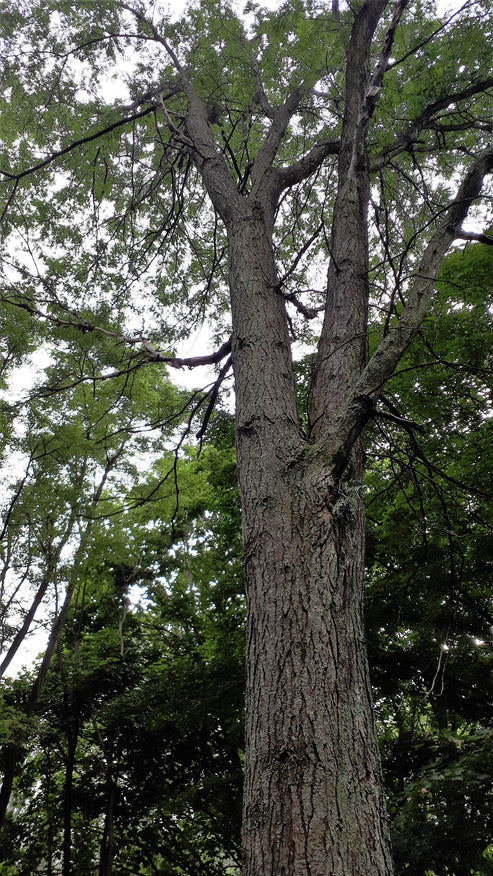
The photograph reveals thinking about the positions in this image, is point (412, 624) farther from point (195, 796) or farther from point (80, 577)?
point (80, 577)

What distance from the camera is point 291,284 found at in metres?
5.77

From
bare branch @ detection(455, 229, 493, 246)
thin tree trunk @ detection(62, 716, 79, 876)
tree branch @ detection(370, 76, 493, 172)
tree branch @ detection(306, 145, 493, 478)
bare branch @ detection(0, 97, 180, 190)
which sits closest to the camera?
tree branch @ detection(306, 145, 493, 478)

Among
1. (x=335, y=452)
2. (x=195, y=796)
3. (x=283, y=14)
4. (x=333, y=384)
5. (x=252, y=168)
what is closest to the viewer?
(x=335, y=452)

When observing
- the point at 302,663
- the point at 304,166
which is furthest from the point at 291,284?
the point at 302,663

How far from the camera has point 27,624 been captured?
6.84m

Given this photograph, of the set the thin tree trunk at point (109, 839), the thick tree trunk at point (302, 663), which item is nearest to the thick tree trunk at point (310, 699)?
the thick tree trunk at point (302, 663)

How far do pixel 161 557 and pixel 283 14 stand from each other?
8259 mm

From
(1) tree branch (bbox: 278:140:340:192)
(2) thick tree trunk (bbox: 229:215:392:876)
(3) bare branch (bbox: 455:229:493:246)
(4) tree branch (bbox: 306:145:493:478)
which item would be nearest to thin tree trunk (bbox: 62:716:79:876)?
(2) thick tree trunk (bbox: 229:215:392:876)

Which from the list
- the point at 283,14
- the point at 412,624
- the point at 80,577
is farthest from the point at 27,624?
the point at 283,14

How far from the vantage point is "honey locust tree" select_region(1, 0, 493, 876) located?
49.1 inches

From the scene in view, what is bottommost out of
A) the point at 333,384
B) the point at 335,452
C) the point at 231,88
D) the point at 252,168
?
the point at 335,452

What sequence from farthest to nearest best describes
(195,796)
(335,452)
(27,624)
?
(27,624) → (195,796) → (335,452)

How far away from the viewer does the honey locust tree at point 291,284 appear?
4.09 ft

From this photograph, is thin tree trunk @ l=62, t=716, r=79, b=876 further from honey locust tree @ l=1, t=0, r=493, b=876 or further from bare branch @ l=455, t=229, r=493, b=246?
bare branch @ l=455, t=229, r=493, b=246
